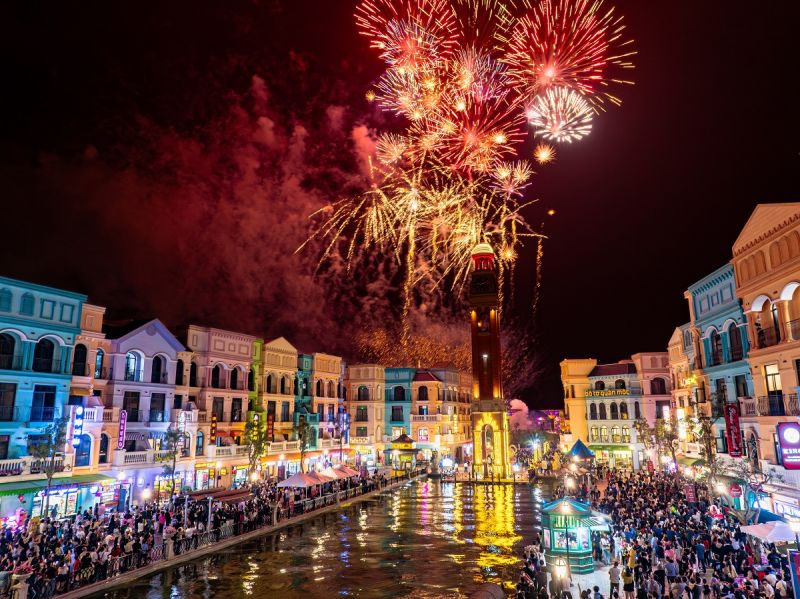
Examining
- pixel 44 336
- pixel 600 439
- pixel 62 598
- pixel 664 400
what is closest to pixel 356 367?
pixel 600 439

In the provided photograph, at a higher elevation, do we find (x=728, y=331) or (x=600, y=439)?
(x=728, y=331)

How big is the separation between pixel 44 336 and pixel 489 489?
125 feet

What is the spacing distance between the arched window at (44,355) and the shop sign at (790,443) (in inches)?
1505

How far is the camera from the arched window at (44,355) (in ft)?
108

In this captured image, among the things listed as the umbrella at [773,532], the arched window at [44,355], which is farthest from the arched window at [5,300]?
the umbrella at [773,532]

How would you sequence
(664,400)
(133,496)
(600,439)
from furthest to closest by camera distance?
(600,439) → (664,400) → (133,496)

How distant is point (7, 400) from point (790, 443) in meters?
38.9

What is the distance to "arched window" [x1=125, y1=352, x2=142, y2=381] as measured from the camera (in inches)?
1542

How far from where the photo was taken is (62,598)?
19.0 metres

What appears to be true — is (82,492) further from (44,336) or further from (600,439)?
(600,439)

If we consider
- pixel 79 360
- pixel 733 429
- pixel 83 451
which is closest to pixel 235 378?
pixel 79 360

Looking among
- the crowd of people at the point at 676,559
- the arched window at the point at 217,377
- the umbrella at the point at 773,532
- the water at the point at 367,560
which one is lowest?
the water at the point at 367,560

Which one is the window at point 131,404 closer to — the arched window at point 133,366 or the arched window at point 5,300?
the arched window at point 133,366

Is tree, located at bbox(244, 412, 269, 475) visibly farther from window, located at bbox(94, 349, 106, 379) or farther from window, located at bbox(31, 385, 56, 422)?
window, located at bbox(31, 385, 56, 422)
